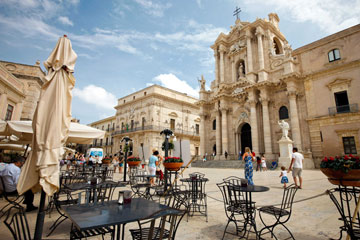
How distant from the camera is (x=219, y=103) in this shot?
2306cm

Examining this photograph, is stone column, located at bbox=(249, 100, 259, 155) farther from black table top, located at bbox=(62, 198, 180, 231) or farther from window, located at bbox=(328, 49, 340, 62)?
black table top, located at bbox=(62, 198, 180, 231)

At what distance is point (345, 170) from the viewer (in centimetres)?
264

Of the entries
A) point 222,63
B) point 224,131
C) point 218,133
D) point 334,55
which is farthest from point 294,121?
point 222,63

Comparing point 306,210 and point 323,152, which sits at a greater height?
point 323,152

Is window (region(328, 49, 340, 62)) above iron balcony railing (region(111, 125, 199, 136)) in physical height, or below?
above

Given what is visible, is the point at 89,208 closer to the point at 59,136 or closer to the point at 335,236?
the point at 59,136

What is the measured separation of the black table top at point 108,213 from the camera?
5.98 feet

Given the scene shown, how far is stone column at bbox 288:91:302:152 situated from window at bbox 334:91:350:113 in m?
2.81

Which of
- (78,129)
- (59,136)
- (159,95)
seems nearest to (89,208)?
(59,136)

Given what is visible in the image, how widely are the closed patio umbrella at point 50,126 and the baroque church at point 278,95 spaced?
17.3m

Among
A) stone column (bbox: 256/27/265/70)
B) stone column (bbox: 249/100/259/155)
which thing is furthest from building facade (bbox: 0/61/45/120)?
stone column (bbox: 256/27/265/70)

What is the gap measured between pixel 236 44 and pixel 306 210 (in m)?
22.8

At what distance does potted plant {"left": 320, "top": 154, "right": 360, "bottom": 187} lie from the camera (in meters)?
2.61

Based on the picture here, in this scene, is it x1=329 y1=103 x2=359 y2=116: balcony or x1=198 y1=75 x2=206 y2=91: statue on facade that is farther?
x1=198 y1=75 x2=206 y2=91: statue on facade
